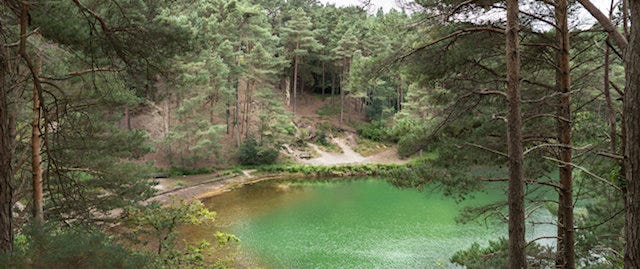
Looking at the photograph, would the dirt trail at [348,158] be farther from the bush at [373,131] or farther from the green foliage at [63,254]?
Result: the green foliage at [63,254]

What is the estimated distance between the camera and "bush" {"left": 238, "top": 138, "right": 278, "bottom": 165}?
2175 centimetres

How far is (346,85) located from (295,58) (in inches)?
169

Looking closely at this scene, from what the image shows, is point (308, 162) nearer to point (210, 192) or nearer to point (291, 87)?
point (210, 192)

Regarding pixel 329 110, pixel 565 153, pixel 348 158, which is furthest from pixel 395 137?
pixel 329 110

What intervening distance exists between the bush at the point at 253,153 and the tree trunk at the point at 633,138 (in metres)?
20.1

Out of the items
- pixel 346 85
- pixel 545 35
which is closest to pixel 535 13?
pixel 545 35

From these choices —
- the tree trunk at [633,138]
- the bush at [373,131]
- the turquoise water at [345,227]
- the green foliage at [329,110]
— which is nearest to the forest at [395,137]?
the tree trunk at [633,138]

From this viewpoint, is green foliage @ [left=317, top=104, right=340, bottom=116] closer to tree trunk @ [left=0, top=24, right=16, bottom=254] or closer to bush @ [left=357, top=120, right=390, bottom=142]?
bush @ [left=357, top=120, right=390, bottom=142]

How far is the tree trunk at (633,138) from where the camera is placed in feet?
6.96

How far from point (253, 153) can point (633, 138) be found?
20.4 meters

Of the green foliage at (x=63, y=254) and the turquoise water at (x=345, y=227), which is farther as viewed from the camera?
the turquoise water at (x=345, y=227)

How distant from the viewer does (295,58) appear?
30.2 m

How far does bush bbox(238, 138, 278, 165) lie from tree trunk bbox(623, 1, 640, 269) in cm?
Answer: 2008

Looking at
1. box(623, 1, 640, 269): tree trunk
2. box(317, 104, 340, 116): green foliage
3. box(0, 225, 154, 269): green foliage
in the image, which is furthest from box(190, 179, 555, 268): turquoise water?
box(317, 104, 340, 116): green foliage
